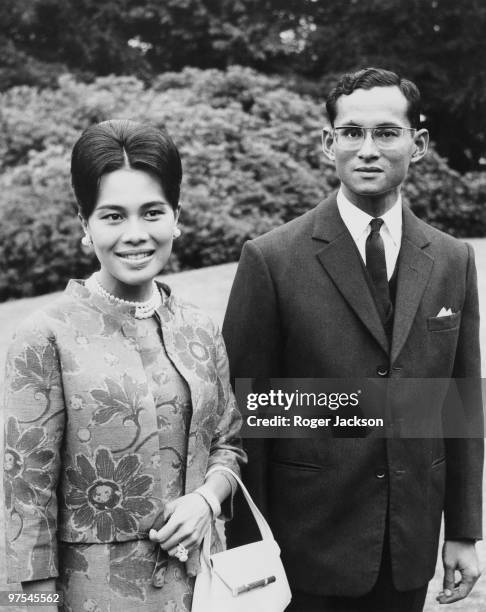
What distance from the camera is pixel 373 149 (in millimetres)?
2580

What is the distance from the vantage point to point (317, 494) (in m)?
2.63

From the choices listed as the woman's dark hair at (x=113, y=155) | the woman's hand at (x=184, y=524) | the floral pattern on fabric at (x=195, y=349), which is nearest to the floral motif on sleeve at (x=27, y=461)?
the woman's hand at (x=184, y=524)

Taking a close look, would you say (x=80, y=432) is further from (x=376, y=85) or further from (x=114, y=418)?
(x=376, y=85)

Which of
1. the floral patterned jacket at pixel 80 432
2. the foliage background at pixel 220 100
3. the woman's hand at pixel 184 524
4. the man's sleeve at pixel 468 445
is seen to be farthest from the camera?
the foliage background at pixel 220 100

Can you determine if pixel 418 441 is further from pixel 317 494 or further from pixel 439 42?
pixel 439 42

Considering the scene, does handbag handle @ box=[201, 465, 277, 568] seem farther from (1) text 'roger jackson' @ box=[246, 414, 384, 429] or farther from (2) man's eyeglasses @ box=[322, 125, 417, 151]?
(2) man's eyeglasses @ box=[322, 125, 417, 151]

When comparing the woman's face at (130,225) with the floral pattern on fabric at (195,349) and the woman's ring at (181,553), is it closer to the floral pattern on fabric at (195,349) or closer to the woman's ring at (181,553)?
the floral pattern on fabric at (195,349)

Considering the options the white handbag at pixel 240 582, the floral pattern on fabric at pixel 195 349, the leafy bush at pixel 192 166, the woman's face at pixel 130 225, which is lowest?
the white handbag at pixel 240 582

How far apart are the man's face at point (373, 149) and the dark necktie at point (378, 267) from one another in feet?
0.38

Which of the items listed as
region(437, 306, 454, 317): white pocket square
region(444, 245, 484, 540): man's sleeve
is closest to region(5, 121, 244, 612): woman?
region(437, 306, 454, 317): white pocket square

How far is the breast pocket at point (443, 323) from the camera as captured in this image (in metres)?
2.65

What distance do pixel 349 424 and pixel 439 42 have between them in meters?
15.1

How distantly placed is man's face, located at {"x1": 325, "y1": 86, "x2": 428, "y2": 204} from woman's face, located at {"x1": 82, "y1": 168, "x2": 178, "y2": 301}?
704 millimetres

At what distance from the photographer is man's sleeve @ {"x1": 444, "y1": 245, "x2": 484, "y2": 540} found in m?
2.79
